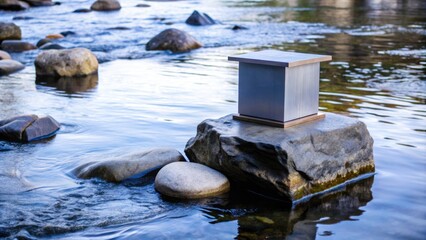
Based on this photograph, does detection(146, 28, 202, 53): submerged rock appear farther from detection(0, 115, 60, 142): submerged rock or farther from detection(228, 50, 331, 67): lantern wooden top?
detection(228, 50, 331, 67): lantern wooden top

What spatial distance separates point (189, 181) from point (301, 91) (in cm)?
148

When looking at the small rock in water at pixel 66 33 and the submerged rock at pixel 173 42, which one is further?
the small rock in water at pixel 66 33

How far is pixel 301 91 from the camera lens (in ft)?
22.4

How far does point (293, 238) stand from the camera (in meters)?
5.42

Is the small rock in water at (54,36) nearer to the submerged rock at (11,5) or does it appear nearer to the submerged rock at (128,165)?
the submerged rock at (11,5)

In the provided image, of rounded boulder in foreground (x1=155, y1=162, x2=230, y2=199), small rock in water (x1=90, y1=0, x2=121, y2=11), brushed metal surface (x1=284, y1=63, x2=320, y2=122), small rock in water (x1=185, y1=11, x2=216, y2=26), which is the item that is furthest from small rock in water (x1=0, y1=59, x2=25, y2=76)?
small rock in water (x1=90, y1=0, x2=121, y2=11)

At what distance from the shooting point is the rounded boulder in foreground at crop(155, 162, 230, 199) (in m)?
6.32

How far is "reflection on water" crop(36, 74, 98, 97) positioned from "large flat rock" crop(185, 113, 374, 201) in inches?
205

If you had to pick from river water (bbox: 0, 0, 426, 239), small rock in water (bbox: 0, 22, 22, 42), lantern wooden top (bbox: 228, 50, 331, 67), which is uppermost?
lantern wooden top (bbox: 228, 50, 331, 67)

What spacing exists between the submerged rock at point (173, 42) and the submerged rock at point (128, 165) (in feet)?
32.6

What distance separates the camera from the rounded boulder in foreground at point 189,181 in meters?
6.32

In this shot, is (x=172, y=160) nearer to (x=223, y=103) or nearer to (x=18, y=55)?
(x=223, y=103)

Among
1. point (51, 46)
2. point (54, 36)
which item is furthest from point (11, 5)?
point (51, 46)

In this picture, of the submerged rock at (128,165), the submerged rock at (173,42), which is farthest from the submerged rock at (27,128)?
the submerged rock at (173,42)
